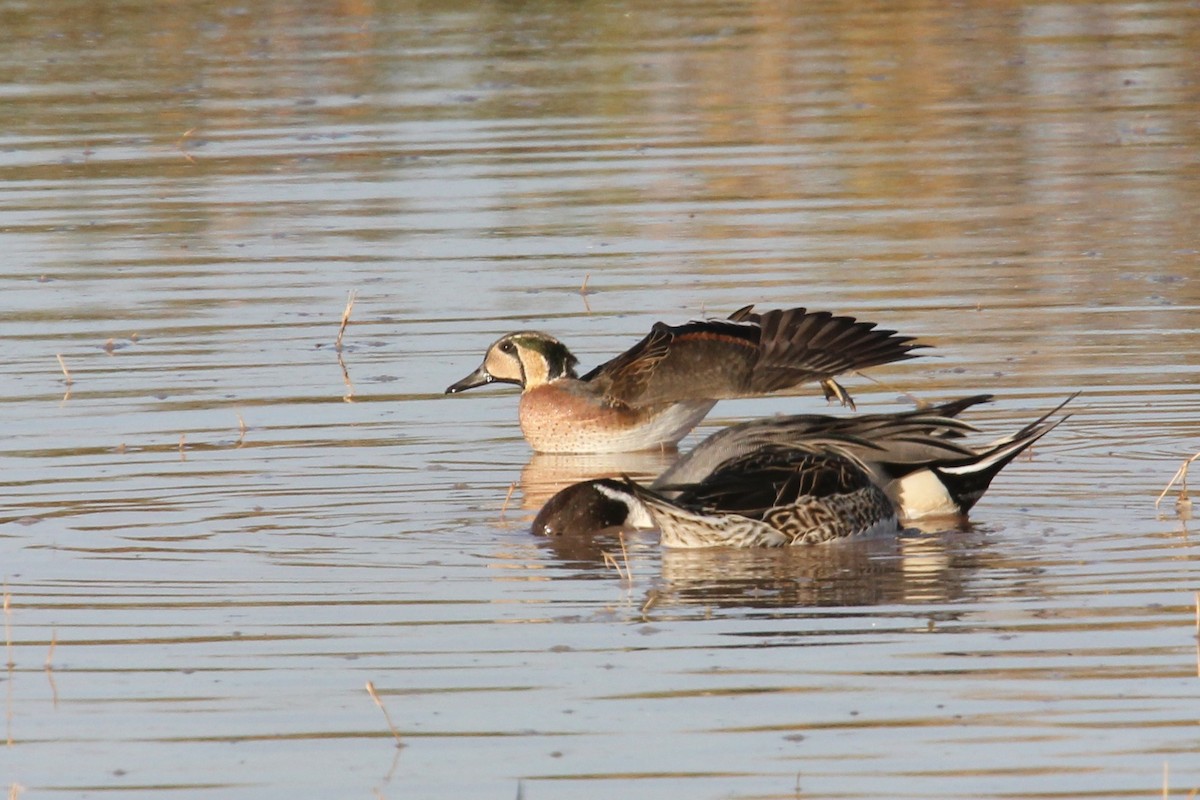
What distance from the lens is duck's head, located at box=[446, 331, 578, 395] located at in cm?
1127

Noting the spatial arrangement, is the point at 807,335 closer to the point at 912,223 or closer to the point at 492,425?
the point at 492,425

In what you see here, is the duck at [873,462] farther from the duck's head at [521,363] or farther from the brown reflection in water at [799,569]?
the duck's head at [521,363]

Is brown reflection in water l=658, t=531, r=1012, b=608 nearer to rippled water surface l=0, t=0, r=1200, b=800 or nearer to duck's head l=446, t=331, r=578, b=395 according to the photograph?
rippled water surface l=0, t=0, r=1200, b=800

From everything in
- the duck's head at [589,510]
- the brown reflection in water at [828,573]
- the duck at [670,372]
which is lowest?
the brown reflection in water at [828,573]

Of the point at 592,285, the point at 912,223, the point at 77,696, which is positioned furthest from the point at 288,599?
the point at 912,223

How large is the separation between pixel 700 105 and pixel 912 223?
513cm

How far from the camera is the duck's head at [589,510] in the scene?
8930 mm

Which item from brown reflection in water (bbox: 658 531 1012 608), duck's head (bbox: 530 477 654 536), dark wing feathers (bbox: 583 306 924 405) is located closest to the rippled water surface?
brown reflection in water (bbox: 658 531 1012 608)

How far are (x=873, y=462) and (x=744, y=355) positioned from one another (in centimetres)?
155

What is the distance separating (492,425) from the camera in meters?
11.4

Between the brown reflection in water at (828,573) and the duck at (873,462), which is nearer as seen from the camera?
the brown reflection in water at (828,573)

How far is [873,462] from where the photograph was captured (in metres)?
9.08

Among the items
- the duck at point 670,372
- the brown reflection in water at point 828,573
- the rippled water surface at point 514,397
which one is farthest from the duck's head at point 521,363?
the brown reflection in water at point 828,573

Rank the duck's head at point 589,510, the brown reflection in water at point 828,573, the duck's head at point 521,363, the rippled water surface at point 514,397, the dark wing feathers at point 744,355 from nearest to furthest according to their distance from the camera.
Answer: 1. the rippled water surface at point 514,397
2. the brown reflection in water at point 828,573
3. the duck's head at point 589,510
4. the dark wing feathers at point 744,355
5. the duck's head at point 521,363
